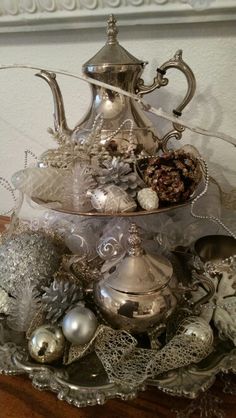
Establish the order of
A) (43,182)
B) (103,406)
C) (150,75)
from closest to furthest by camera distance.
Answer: (103,406), (43,182), (150,75)

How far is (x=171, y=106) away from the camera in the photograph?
1.87 ft

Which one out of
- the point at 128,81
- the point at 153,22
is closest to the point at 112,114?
the point at 128,81

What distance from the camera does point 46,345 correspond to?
1.19 feet

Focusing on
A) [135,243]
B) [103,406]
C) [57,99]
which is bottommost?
[103,406]

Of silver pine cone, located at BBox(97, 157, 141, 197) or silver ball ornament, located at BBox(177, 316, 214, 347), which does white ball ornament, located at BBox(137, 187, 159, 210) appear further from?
silver ball ornament, located at BBox(177, 316, 214, 347)

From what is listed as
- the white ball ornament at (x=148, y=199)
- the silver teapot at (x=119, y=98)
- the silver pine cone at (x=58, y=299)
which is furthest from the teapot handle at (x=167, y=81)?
the silver pine cone at (x=58, y=299)

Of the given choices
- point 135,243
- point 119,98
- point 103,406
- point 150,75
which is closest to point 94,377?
point 103,406

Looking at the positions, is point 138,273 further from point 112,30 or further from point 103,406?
point 112,30

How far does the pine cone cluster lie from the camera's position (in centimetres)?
42

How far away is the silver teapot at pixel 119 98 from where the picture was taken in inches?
18.0

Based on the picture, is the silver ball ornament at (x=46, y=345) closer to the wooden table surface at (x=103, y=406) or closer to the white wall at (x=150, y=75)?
the wooden table surface at (x=103, y=406)

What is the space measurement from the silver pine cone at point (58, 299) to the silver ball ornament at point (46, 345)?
0.03 meters

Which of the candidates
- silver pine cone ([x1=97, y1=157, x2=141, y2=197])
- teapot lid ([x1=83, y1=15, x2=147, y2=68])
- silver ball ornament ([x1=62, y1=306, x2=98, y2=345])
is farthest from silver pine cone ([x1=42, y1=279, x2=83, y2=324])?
teapot lid ([x1=83, y1=15, x2=147, y2=68])

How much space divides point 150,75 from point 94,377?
0.42m
